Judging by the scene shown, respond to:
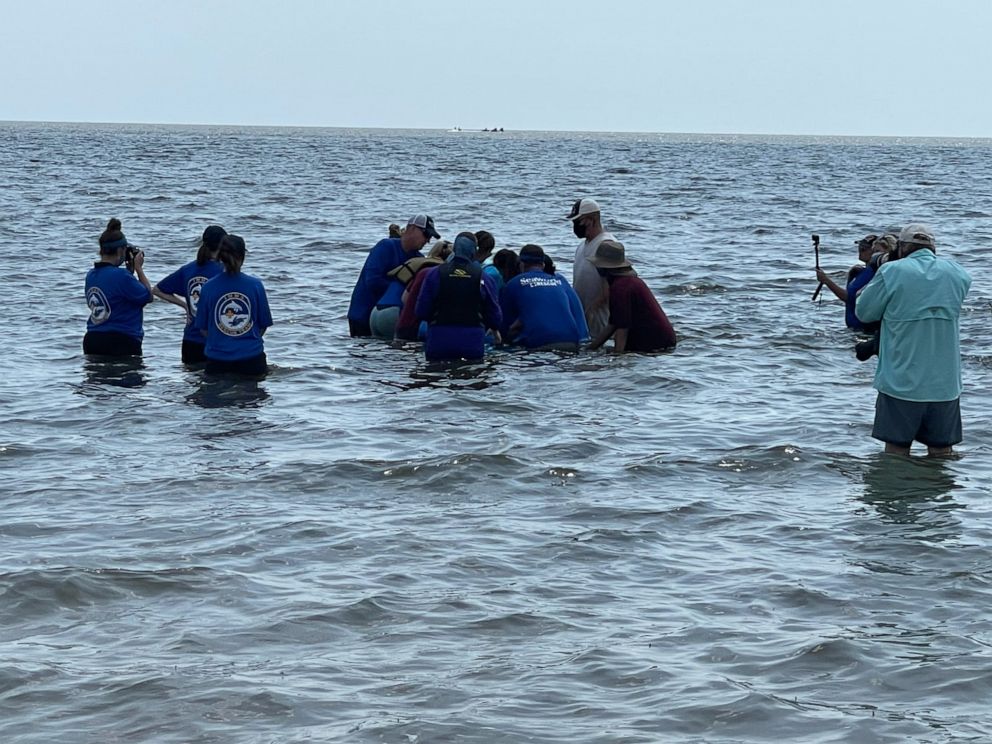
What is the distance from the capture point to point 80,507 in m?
9.21

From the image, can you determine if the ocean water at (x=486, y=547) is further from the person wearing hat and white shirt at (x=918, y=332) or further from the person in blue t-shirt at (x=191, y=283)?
the person in blue t-shirt at (x=191, y=283)

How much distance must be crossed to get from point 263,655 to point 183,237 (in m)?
26.3

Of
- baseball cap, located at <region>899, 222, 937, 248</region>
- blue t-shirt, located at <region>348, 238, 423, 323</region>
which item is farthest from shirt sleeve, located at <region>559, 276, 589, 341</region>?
baseball cap, located at <region>899, 222, 937, 248</region>

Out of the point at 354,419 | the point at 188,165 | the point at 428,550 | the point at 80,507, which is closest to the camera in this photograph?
the point at 428,550

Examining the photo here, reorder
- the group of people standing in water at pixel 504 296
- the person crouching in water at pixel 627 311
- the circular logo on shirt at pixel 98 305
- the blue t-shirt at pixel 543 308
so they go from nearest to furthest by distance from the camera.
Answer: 1. the circular logo on shirt at pixel 98 305
2. the group of people standing in water at pixel 504 296
3. the person crouching in water at pixel 627 311
4. the blue t-shirt at pixel 543 308

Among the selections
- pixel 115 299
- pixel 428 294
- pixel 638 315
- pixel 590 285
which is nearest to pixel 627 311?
pixel 638 315

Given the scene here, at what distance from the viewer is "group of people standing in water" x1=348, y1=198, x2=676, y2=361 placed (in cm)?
1401

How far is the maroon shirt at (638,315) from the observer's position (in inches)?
579

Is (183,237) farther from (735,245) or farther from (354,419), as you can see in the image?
(354,419)

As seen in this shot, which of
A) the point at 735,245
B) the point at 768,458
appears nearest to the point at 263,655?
the point at 768,458

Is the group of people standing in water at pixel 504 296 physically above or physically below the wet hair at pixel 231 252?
below

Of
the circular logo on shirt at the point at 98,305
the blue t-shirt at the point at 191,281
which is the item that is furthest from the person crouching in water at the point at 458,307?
the circular logo on shirt at the point at 98,305

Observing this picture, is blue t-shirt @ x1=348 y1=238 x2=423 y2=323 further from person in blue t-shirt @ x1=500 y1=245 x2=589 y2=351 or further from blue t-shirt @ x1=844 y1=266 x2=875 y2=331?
blue t-shirt @ x1=844 y1=266 x2=875 y2=331

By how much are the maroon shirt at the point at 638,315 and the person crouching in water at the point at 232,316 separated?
11.9 ft
